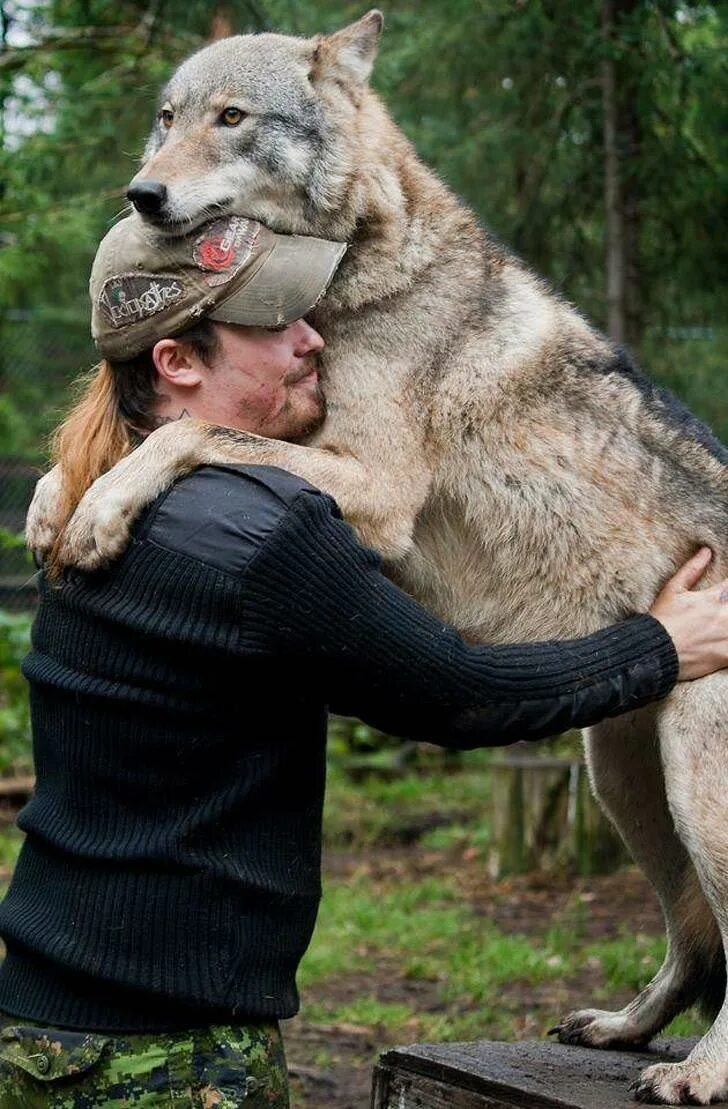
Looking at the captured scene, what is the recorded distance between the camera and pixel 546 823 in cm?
768

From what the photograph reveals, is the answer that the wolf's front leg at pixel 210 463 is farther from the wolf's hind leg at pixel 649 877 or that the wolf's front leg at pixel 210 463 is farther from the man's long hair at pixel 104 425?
the wolf's hind leg at pixel 649 877

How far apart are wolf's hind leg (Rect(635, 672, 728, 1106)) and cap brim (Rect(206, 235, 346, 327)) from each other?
1.20 m

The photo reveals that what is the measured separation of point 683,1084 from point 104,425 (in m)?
1.75

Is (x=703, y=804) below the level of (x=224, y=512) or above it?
below

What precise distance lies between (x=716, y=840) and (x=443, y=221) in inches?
70.3

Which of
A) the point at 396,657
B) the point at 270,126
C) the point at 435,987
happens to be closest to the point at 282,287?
the point at 396,657

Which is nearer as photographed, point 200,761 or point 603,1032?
point 200,761

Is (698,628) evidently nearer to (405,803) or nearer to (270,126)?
(270,126)

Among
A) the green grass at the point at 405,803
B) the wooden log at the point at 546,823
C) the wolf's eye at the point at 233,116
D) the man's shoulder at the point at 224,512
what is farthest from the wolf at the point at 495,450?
the green grass at the point at 405,803

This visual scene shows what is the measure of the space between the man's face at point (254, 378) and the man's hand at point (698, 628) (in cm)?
91

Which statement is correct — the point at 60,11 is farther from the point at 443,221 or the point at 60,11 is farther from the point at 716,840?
the point at 716,840

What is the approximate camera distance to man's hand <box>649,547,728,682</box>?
2.87m

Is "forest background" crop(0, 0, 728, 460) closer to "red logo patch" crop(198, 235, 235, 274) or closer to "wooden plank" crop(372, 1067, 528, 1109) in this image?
"red logo patch" crop(198, 235, 235, 274)

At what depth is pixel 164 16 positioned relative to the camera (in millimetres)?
8031
